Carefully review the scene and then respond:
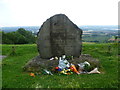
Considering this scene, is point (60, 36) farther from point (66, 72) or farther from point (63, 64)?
point (66, 72)

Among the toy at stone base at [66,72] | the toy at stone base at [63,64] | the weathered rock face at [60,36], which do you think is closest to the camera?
the toy at stone base at [66,72]

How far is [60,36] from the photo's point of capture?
14.9 metres

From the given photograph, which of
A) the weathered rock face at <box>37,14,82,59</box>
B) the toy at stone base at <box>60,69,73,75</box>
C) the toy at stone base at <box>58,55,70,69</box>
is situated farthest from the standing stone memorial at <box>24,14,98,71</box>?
the toy at stone base at <box>60,69,73,75</box>

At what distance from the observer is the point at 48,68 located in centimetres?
1307

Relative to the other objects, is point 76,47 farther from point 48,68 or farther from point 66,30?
point 48,68

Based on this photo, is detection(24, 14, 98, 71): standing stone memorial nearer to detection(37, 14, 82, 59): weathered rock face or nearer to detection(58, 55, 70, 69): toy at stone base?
detection(37, 14, 82, 59): weathered rock face

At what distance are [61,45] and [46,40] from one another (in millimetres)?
1493

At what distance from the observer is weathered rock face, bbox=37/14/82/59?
586 inches

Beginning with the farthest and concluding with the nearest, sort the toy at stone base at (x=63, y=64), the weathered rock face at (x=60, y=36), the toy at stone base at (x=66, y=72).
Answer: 1. the weathered rock face at (x=60, y=36)
2. the toy at stone base at (x=63, y=64)
3. the toy at stone base at (x=66, y=72)

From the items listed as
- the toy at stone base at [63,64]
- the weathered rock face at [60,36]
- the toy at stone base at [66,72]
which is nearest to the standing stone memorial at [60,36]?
the weathered rock face at [60,36]

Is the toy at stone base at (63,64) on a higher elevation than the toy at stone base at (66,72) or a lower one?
higher

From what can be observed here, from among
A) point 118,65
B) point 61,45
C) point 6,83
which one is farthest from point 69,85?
point 118,65

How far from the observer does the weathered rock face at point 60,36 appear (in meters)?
14.9

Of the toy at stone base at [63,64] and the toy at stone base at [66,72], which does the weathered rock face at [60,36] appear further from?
the toy at stone base at [66,72]
